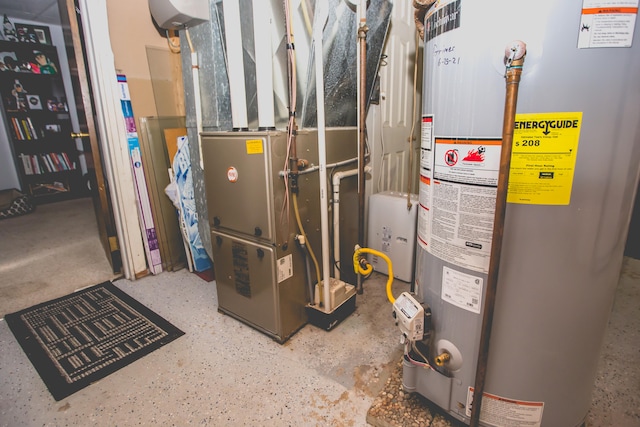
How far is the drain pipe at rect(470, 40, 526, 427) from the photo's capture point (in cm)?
78

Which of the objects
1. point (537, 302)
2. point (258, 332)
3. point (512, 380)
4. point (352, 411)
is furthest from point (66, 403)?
point (537, 302)

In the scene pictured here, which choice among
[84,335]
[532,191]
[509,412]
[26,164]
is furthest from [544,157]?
[26,164]

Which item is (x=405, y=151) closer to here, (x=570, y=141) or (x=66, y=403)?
(x=570, y=141)

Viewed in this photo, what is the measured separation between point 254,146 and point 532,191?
44.7 inches

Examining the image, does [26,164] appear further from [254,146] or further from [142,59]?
[254,146]

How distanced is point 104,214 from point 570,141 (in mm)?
2819

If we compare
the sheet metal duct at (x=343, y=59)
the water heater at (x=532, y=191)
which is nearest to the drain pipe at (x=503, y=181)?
the water heater at (x=532, y=191)

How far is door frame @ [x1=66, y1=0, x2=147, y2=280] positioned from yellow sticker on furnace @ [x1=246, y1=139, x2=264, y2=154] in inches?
50.4

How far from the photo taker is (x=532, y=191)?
2.79 ft

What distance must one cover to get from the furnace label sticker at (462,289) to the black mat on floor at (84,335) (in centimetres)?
153

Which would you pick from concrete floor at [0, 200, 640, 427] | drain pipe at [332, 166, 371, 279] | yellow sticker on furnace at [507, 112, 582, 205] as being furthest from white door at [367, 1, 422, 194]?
yellow sticker on furnace at [507, 112, 582, 205]

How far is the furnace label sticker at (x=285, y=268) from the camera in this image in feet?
5.41

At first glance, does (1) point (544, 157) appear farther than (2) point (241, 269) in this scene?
No

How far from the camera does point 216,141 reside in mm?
1687
